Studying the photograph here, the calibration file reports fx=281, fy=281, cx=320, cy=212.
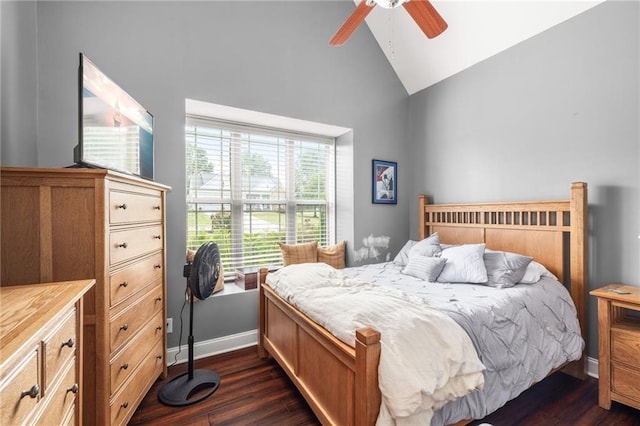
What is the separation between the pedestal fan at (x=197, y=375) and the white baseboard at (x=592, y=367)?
2898mm

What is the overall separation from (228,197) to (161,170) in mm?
765

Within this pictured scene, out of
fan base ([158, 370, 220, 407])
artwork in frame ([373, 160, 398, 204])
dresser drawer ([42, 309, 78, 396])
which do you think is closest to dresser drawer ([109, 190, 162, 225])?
dresser drawer ([42, 309, 78, 396])

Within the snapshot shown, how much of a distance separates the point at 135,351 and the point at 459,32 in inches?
153

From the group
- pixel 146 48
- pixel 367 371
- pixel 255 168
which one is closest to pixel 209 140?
pixel 255 168

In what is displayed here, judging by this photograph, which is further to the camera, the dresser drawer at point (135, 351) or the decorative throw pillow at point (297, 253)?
the decorative throw pillow at point (297, 253)

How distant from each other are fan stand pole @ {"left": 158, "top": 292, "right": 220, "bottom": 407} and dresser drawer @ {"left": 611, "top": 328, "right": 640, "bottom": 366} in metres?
2.74

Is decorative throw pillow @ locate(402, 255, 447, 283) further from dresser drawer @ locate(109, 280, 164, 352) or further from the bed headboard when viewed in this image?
dresser drawer @ locate(109, 280, 164, 352)

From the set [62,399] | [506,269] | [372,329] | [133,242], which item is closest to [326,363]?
[372,329]

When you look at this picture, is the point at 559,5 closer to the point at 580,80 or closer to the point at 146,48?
the point at 580,80

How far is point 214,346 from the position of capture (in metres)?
2.56

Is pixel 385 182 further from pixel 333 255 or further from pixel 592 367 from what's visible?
pixel 592 367

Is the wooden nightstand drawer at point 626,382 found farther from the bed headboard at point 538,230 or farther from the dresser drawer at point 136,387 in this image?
the dresser drawer at point 136,387

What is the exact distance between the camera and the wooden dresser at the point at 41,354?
0.62 meters

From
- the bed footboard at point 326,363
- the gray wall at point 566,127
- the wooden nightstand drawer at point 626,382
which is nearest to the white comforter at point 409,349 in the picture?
the bed footboard at point 326,363
